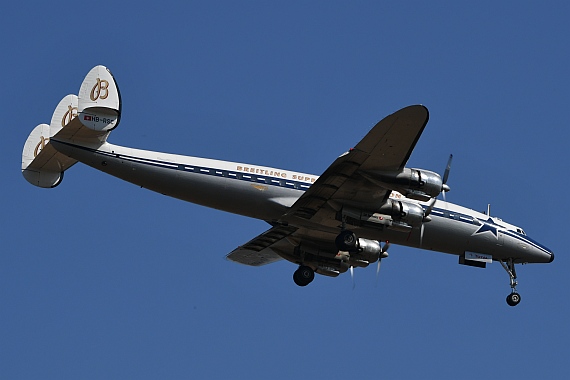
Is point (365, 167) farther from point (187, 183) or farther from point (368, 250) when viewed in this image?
point (368, 250)

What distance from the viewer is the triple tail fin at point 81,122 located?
110 ft

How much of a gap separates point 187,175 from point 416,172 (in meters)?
8.30

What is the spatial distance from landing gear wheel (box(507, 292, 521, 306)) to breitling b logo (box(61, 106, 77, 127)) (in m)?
19.1

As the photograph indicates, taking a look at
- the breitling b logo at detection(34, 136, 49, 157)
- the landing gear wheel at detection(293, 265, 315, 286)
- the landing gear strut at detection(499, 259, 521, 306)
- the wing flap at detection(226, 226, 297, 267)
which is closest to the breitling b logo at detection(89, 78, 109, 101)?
the breitling b logo at detection(34, 136, 49, 157)

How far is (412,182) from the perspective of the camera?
33938mm

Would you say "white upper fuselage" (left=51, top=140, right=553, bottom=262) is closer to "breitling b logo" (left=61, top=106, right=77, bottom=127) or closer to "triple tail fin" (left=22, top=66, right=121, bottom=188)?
"triple tail fin" (left=22, top=66, right=121, bottom=188)

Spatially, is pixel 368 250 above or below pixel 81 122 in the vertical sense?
below

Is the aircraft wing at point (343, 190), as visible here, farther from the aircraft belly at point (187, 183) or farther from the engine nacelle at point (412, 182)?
the aircraft belly at point (187, 183)

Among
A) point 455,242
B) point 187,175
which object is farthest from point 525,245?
point 187,175

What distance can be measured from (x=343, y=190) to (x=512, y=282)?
9.51 meters

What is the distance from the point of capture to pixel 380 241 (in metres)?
38.0

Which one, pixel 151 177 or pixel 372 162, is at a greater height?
pixel 372 162

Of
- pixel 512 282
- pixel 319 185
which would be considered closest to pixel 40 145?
pixel 319 185

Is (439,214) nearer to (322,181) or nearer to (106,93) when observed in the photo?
(322,181)
